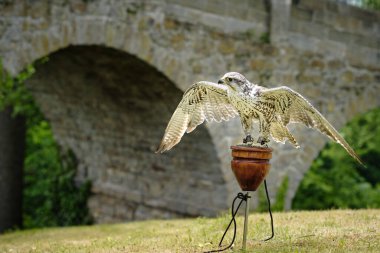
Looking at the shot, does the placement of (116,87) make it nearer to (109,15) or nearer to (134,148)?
(134,148)

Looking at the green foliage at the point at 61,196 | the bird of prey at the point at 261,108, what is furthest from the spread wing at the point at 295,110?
the green foliage at the point at 61,196

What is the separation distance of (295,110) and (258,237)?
4.03 ft

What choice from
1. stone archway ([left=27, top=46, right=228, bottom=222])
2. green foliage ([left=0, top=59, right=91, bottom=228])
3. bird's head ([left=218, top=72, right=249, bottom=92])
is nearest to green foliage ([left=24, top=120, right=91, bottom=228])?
green foliage ([left=0, top=59, right=91, bottom=228])

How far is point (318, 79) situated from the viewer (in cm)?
962

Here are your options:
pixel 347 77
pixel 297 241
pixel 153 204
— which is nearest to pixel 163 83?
pixel 153 204

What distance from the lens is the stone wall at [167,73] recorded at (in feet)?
24.0

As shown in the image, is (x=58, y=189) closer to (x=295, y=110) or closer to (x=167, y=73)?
(x=167, y=73)

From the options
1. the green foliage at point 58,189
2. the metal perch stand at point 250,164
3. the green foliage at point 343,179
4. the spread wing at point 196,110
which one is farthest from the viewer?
the green foliage at point 343,179

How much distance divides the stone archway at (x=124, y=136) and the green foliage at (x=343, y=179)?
3.32m

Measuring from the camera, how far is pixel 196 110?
4652mm

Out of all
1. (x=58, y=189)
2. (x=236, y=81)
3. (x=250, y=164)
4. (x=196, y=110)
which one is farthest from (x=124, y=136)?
(x=250, y=164)

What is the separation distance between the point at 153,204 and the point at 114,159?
1.04 metres

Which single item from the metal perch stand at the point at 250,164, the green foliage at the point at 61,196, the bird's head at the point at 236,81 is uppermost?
the bird's head at the point at 236,81

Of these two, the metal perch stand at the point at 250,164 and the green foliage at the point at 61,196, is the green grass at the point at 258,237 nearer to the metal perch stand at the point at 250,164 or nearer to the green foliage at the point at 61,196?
the metal perch stand at the point at 250,164
